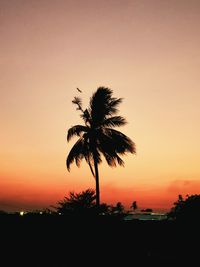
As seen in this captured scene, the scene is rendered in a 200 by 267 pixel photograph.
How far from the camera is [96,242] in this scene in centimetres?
850

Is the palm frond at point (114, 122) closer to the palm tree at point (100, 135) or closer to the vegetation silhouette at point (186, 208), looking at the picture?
the palm tree at point (100, 135)

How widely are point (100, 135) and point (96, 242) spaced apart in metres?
13.5

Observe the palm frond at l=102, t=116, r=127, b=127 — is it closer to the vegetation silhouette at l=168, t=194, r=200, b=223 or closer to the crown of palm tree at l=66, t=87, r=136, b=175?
the crown of palm tree at l=66, t=87, r=136, b=175

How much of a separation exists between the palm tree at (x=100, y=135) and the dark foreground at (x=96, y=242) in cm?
1198

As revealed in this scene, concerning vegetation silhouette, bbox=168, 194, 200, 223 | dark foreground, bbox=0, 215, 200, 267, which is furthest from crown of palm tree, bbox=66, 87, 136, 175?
dark foreground, bbox=0, 215, 200, 267

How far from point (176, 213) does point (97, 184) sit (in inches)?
211

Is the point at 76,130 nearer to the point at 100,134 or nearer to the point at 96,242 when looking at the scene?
the point at 100,134

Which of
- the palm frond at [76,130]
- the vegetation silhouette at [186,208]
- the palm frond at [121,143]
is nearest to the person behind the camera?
the vegetation silhouette at [186,208]

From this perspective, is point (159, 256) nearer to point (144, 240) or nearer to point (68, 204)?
point (144, 240)

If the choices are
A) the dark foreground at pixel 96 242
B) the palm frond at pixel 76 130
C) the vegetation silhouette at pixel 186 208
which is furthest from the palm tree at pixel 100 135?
the dark foreground at pixel 96 242

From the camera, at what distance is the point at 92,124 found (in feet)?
72.6

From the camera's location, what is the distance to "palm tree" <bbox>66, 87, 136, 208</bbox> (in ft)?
69.9

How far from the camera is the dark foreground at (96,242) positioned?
326 inches

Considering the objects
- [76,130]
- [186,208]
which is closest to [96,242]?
[186,208]
